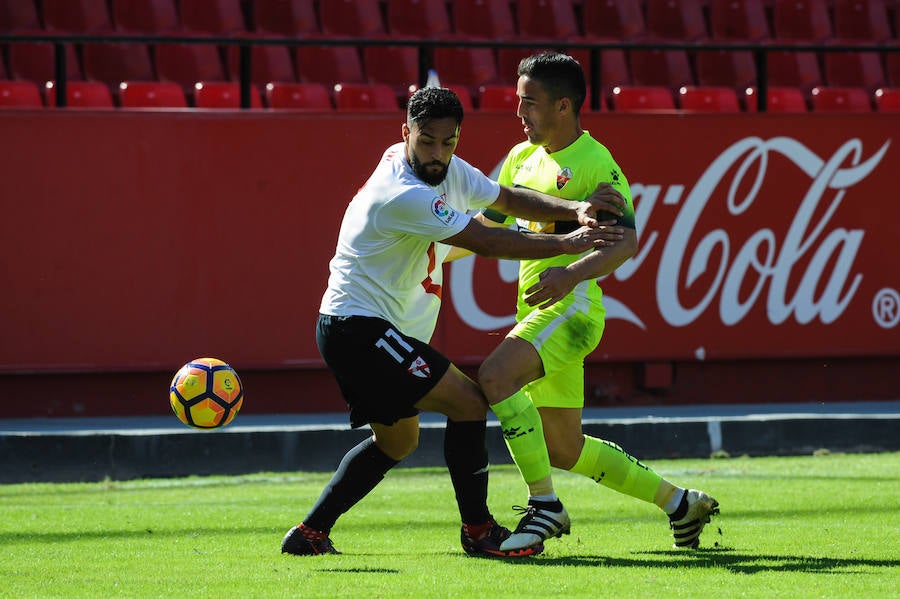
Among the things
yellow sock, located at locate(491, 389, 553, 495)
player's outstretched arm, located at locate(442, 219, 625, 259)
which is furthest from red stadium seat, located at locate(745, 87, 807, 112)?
yellow sock, located at locate(491, 389, 553, 495)

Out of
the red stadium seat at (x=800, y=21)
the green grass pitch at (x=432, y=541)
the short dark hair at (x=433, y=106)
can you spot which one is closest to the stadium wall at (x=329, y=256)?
the green grass pitch at (x=432, y=541)

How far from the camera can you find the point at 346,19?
1666 cm

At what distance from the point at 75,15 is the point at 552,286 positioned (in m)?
10.4

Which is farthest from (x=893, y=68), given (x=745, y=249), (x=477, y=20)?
(x=745, y=249)

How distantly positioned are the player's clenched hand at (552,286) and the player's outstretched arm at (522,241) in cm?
10

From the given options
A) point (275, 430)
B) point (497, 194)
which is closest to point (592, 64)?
point (275, 430)

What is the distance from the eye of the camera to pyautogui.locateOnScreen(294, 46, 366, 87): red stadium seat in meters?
16.2

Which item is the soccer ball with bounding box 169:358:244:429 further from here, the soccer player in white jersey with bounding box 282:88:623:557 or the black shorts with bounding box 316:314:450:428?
the black shorts with bounding box 316:314:450:428

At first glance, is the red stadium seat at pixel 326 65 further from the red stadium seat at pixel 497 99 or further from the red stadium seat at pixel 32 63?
the red stadium seat at pixel 32 63

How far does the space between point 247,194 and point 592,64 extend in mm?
3373

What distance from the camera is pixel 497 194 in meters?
6.96

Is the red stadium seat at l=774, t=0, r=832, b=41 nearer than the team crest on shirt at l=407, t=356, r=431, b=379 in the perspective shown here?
No

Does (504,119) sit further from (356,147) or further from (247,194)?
(247,194)

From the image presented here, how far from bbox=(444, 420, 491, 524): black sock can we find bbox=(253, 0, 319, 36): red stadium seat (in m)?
10.3
